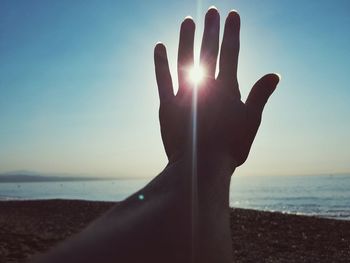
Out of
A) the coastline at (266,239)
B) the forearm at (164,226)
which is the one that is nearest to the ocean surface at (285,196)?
the coastline at (266,239)

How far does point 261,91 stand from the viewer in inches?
81.7

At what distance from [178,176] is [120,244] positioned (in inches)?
15.1

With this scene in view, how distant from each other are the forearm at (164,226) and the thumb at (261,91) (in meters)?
0.73

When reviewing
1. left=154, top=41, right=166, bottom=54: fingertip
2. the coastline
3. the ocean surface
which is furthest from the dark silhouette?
the ocean surface

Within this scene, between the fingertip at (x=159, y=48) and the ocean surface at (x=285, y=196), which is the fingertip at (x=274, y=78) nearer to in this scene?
the fingertip at (x=159, y=48)

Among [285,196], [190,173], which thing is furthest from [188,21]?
[285,196]

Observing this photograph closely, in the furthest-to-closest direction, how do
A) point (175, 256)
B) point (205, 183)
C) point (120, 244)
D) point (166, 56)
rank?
point (166, 56), point (205, 183), point (175, 256), point (120, 244)

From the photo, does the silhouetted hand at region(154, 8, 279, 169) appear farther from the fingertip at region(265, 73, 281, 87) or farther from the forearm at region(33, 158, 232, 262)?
the forearm at region(33, 158, 232, 262)

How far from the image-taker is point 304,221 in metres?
15.6

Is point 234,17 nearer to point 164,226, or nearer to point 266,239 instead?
point 164,226

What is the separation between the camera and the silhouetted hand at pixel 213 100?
5.75 ft

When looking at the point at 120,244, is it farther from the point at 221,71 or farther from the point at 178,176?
the point at 221,71

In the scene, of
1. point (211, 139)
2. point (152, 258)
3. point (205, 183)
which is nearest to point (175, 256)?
point (152, 258)

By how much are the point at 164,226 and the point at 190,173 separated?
0.30m
